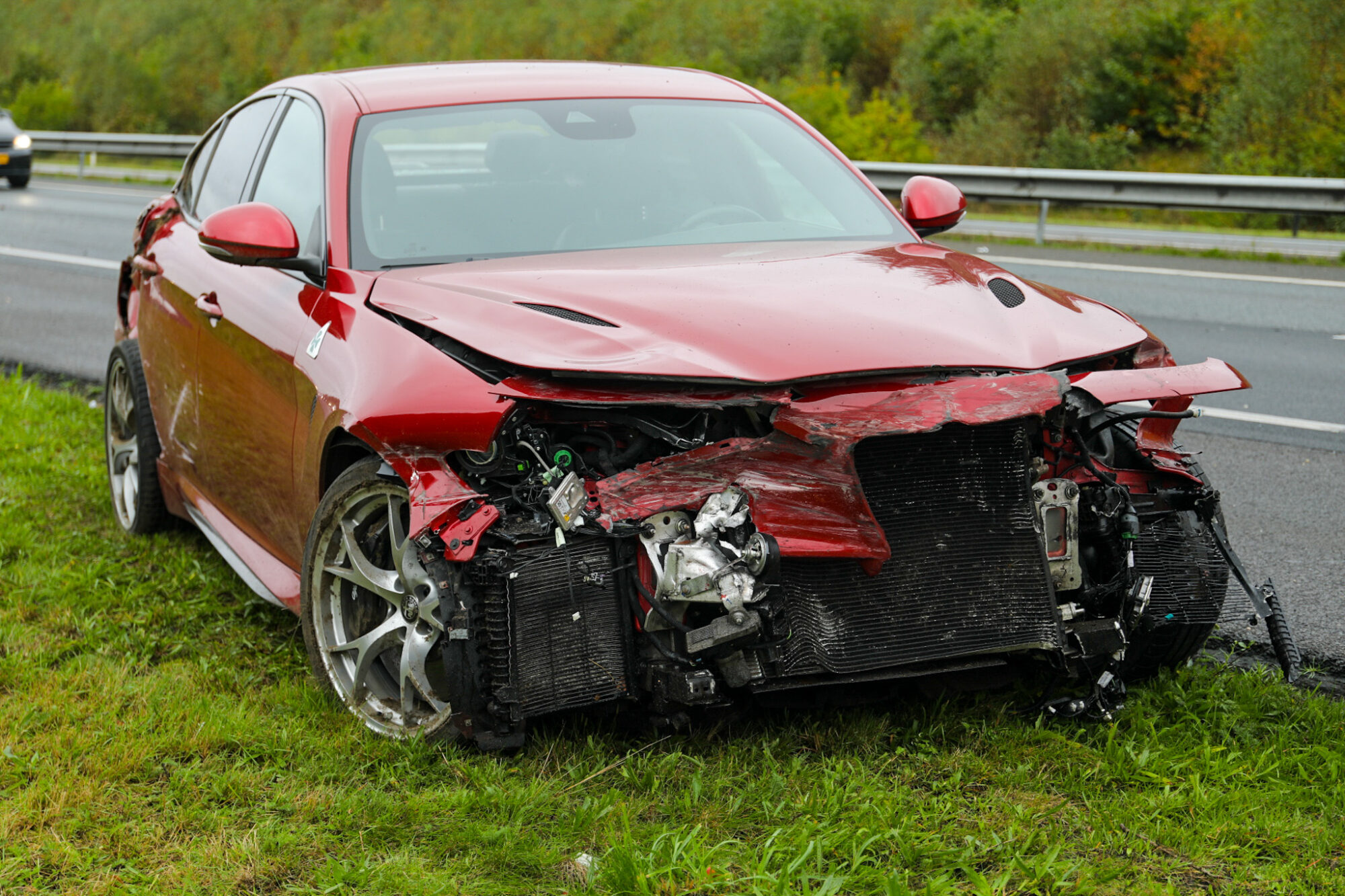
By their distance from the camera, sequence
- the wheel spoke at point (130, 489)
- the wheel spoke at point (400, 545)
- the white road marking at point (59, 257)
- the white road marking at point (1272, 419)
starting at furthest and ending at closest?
the white road marking at point (59, 257)
the white road marking at point (1272, 419)
the wheel spoke at point (130, 489)
the wheel spoke at point (400, 545)

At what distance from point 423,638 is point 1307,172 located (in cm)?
2222

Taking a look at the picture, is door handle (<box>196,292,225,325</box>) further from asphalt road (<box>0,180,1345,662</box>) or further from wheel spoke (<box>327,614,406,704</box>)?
asphalt road (<box>0,180,1345,662</box>)

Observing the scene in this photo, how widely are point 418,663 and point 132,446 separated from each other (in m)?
2.90

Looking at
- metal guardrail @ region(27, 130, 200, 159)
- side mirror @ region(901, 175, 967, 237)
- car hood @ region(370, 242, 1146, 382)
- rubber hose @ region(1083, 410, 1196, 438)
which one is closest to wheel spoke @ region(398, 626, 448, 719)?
car hood @ region(370, 242, 1146, 382)

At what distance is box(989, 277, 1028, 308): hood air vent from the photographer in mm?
3709

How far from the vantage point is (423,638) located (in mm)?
3311

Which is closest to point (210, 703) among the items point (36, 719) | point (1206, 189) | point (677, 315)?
point (36, 719)

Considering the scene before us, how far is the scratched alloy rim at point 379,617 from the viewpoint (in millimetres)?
3318

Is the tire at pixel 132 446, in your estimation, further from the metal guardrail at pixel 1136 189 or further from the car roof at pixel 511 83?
the metal guardrail at pixel 1136 189

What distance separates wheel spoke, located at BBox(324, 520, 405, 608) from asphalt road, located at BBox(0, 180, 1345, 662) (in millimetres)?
2732

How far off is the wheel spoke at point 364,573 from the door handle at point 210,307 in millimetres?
1268

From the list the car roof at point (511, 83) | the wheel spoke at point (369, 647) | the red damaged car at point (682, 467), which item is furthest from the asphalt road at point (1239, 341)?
the wheel spoke at point (369, 647)

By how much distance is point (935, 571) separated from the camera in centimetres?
326

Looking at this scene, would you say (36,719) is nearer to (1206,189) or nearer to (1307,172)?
(1206,189)
